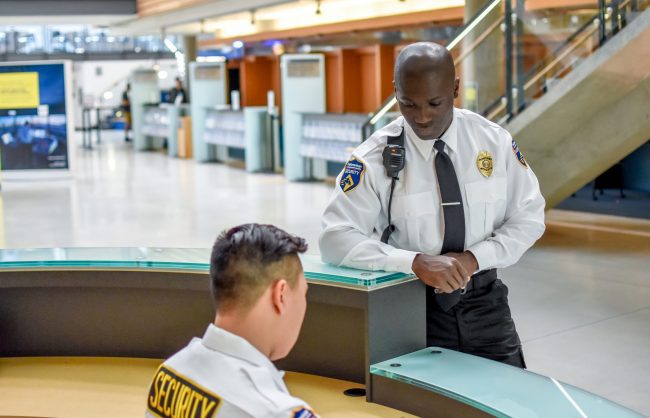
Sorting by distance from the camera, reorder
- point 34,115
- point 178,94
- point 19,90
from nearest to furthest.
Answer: point 19,90 → point 34,115 → point 178,94

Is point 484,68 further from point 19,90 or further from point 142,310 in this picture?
point 19,90

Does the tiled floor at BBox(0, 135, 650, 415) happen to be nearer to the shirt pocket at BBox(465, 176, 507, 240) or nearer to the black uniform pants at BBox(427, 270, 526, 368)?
the black uniform pants at BBox(427, 270, 526, 368)

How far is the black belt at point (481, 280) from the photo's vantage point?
7.82 ft

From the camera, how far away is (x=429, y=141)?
2.36 metres

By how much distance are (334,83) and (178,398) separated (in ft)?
60.7

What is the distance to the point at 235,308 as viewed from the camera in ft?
4.54

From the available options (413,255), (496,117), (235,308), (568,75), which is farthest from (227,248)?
(496,117)

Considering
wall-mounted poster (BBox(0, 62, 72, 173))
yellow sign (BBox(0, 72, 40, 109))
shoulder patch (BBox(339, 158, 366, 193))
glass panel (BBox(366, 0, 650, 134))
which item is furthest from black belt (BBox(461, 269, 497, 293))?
yellow sign (BBox(0, 72, 40, 109))

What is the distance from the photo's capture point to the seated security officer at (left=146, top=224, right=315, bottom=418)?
135 centimetres

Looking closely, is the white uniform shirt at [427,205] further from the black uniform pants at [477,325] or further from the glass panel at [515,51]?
the glass panel at [515,51]

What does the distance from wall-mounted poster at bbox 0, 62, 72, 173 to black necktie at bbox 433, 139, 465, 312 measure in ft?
43.3

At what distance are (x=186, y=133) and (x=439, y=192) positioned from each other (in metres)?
16.5

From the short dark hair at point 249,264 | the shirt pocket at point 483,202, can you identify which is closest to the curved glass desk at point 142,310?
the shirt pocket at point 483,202

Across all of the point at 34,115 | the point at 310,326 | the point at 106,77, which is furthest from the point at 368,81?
the point at 106,77
